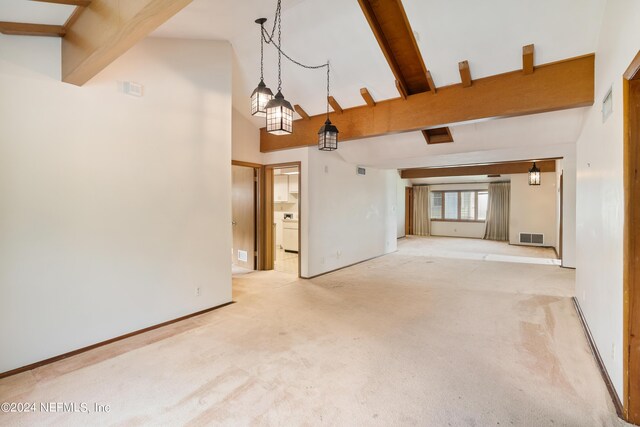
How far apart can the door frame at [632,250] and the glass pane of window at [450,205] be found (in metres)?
10.8

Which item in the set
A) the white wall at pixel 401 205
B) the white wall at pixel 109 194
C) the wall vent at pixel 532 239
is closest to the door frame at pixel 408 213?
the white wall at pixel 401 205

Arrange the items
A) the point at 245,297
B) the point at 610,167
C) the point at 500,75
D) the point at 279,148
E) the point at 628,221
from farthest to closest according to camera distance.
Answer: the point at 279,148, the point at 245,297, the point at 500,75, the point at 610,167, the point at 628,221

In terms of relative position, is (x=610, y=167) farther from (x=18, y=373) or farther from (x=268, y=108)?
(x=18, y=373)

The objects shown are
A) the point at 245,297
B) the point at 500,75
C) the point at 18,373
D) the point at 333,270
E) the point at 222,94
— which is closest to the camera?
the point at 18,373

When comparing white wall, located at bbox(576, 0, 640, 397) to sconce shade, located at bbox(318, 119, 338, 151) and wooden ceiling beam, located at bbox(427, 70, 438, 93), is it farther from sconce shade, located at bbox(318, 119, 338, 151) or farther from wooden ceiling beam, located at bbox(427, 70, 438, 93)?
sconce shade, located at bbox(318, 119, 338, 151)

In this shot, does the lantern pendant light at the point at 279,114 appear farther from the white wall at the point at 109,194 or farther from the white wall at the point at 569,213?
the white wall at the point at 569,213

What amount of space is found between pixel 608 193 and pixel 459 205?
405 inches

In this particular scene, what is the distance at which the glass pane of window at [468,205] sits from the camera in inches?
457

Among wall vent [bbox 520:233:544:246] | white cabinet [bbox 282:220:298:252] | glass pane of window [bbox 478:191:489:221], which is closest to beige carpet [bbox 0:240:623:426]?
white cabinet [bbox 282:220:298:252]

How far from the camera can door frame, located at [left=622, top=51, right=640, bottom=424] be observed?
175 cm

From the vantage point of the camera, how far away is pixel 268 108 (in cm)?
276

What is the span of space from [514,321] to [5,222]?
16.3 feet

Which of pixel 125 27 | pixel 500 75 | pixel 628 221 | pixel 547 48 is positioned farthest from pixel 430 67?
pixel 125 27

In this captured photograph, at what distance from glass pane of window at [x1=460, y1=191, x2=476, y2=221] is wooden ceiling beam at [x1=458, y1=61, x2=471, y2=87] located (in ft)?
30.4
